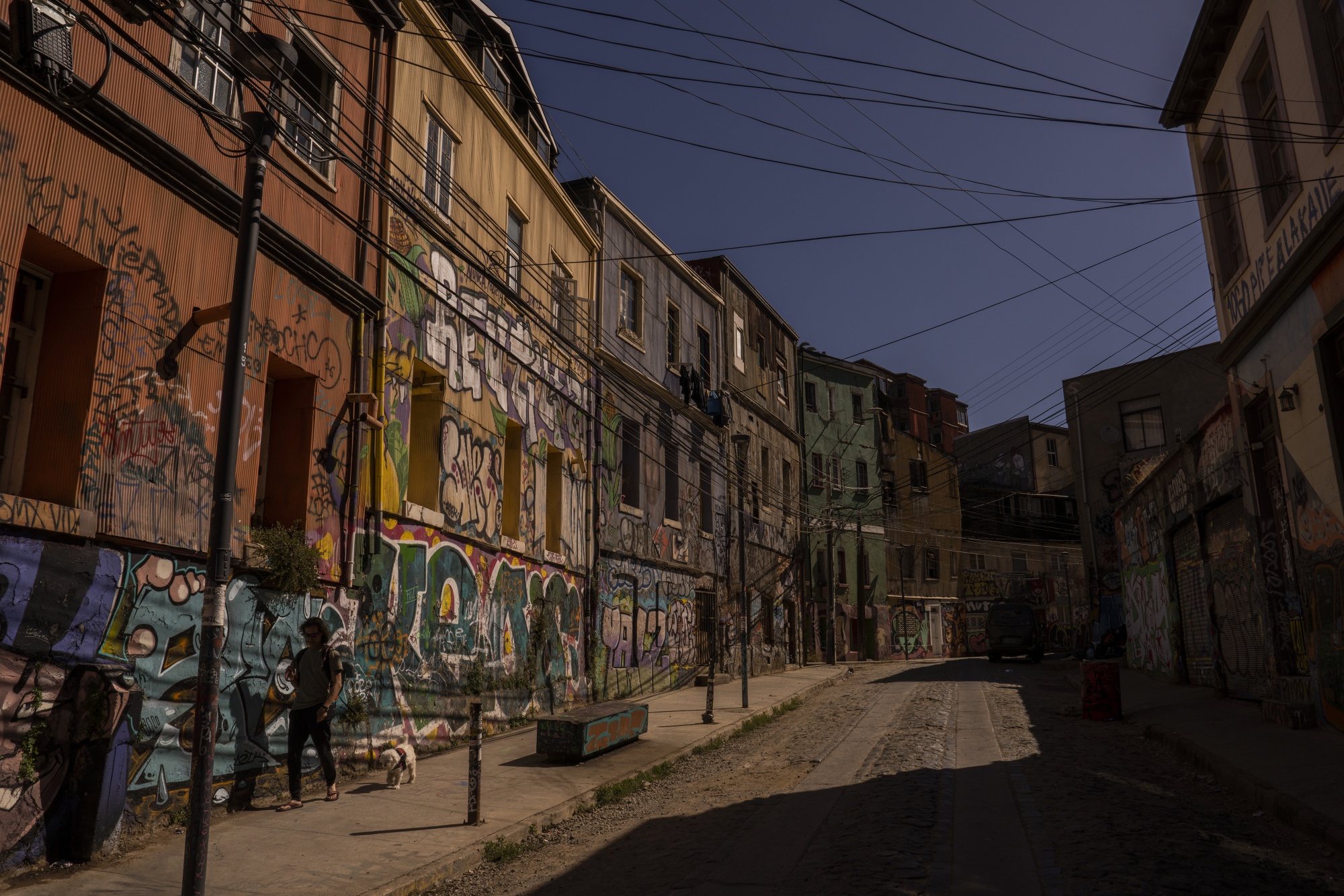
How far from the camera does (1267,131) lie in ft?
40.2

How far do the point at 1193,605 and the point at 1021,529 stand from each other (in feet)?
116

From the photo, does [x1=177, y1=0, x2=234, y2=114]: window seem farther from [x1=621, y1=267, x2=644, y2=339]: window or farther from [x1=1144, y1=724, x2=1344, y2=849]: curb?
[x1=621, y1=267, x2=644, y2=339]: window

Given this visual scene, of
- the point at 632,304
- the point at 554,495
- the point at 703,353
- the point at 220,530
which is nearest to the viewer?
the point at 220,530

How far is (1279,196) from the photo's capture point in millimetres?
12141

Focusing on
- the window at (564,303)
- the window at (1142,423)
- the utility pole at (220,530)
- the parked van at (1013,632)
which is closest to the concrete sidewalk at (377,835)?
the utility pole at (220,530)

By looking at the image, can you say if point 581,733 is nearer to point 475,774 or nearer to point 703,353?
point 475,774

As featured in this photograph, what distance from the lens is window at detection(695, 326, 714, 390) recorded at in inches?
981

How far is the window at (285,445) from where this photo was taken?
9328mm

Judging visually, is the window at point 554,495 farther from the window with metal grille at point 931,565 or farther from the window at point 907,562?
the window with metal grille at point 931,565

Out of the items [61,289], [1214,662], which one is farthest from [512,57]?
[1214,662]

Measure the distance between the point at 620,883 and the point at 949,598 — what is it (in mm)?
42805
